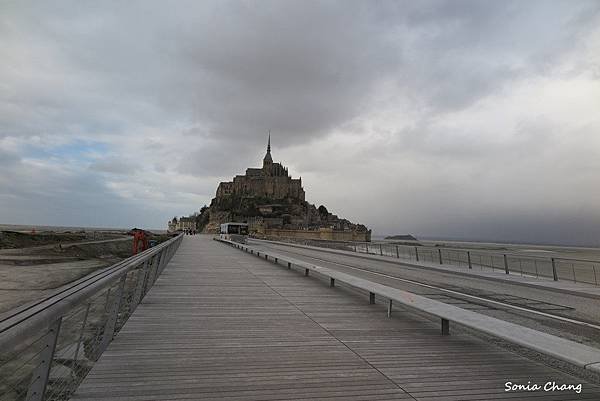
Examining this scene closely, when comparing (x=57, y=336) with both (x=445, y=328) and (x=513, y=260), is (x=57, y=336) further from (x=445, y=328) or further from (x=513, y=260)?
(x=513, y=260)

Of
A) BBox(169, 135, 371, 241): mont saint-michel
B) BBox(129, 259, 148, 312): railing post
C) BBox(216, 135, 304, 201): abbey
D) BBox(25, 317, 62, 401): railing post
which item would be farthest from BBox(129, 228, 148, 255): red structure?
BBox(216, 135, 304, 201): abbey

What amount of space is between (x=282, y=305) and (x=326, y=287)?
8.42 feet

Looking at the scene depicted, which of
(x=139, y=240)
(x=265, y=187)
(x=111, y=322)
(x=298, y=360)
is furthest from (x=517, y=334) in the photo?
(x=265, y=187)

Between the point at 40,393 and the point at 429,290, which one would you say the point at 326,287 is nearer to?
the point at 429,290

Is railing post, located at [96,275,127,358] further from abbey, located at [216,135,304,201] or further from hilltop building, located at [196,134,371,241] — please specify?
abbey, located at [216,135,304,201]

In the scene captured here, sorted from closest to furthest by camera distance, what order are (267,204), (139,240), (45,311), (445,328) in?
(45,311), (445,328), (139,240), (267,204)

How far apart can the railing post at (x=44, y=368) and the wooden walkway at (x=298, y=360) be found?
0.54m

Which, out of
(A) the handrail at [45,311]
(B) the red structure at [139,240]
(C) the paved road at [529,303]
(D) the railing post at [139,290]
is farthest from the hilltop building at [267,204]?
(A) the handrail at [45,311]

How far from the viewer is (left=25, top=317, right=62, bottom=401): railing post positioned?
A: 2.68 m

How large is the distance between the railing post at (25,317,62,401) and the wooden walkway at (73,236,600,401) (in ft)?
1.77

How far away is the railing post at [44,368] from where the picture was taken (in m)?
2.68

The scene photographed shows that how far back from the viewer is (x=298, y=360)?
417 cm

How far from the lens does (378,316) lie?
6.41 metres

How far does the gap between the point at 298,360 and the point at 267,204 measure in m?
129
